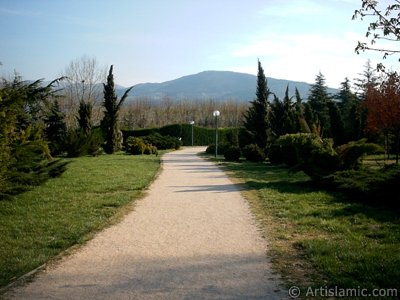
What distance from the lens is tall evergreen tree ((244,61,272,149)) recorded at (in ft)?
87.5

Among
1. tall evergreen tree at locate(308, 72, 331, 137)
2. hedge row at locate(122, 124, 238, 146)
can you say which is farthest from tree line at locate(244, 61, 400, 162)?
hedge row at locate(122, 124, 238, 146)

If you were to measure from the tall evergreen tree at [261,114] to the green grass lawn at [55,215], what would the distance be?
1426 centimetres

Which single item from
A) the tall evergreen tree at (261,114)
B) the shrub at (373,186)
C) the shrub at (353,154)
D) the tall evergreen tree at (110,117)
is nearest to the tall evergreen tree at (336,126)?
the tall evergreen tree at (261,114)

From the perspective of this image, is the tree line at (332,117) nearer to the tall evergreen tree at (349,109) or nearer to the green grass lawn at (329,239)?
the tall evergreen tree at (349,109)

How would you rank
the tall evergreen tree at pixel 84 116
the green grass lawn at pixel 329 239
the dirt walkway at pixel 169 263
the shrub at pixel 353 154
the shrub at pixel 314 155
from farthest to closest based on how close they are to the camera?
1. the tall evergreen tree at pixel 84 116
2. the shrub at pixel 314 155
3. the shrub at pixel 353 154
4. the green grass lawn at pixel 329 239
5. the dirt walkway at pixel 169 263

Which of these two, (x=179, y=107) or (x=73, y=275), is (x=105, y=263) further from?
(x=179, y=107)

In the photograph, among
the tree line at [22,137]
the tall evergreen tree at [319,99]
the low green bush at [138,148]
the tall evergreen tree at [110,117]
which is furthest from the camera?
the tall evergreen tree at [319,99]

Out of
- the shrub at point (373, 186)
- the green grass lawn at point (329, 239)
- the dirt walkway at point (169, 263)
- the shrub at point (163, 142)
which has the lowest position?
the dirt walkway at point (169, 263)

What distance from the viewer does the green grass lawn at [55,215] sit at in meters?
5.73

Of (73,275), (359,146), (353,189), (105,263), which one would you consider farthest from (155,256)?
(359,146)

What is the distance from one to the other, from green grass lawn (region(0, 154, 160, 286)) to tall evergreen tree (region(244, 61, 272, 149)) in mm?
14264

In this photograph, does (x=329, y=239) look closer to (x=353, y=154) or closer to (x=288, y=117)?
(x=353, y=154)

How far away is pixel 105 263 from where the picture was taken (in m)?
5.33

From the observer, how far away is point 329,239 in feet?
21.0
